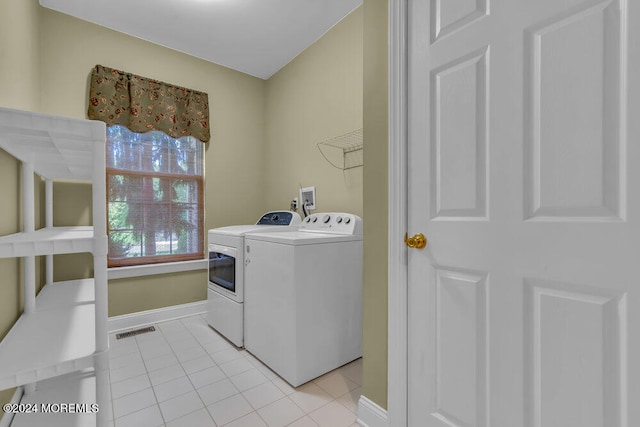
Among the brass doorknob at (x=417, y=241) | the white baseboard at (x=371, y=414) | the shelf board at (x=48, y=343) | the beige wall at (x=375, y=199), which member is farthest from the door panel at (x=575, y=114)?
the shelf board at (x=48, y=343)

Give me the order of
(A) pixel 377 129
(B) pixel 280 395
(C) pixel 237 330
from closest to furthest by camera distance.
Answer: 1. (A) pixel 377 129
2. (B) pixel 280 395
3. (C) pixel 237 330

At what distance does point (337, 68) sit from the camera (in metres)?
2.58

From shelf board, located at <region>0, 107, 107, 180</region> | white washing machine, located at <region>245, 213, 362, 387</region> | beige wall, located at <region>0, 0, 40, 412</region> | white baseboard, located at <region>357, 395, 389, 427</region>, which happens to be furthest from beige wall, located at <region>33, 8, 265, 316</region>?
white baseboard, located at <region>357, 395, 389, 427</region>

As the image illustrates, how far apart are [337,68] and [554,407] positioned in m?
2.61

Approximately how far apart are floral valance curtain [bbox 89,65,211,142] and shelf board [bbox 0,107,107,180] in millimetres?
1097

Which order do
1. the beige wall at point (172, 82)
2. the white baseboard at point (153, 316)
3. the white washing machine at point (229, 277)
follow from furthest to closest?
the white baseboard at point (153, 316) < the beige wall at point (172, 82) < the white washing machine at point (229, 277)

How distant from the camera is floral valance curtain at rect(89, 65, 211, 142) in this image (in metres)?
2.54

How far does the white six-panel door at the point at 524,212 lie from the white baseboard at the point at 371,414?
0.22 metres

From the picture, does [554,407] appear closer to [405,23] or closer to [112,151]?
[405,23]

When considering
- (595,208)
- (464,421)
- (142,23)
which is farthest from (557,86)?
(142,23)

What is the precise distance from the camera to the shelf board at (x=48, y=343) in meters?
0.82

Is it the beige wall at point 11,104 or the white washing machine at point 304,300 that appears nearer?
the beige wall at point 11,104

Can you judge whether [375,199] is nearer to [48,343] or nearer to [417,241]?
[417,241]

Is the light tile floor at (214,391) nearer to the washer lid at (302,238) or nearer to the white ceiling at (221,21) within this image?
the washer lid at (302,238)
